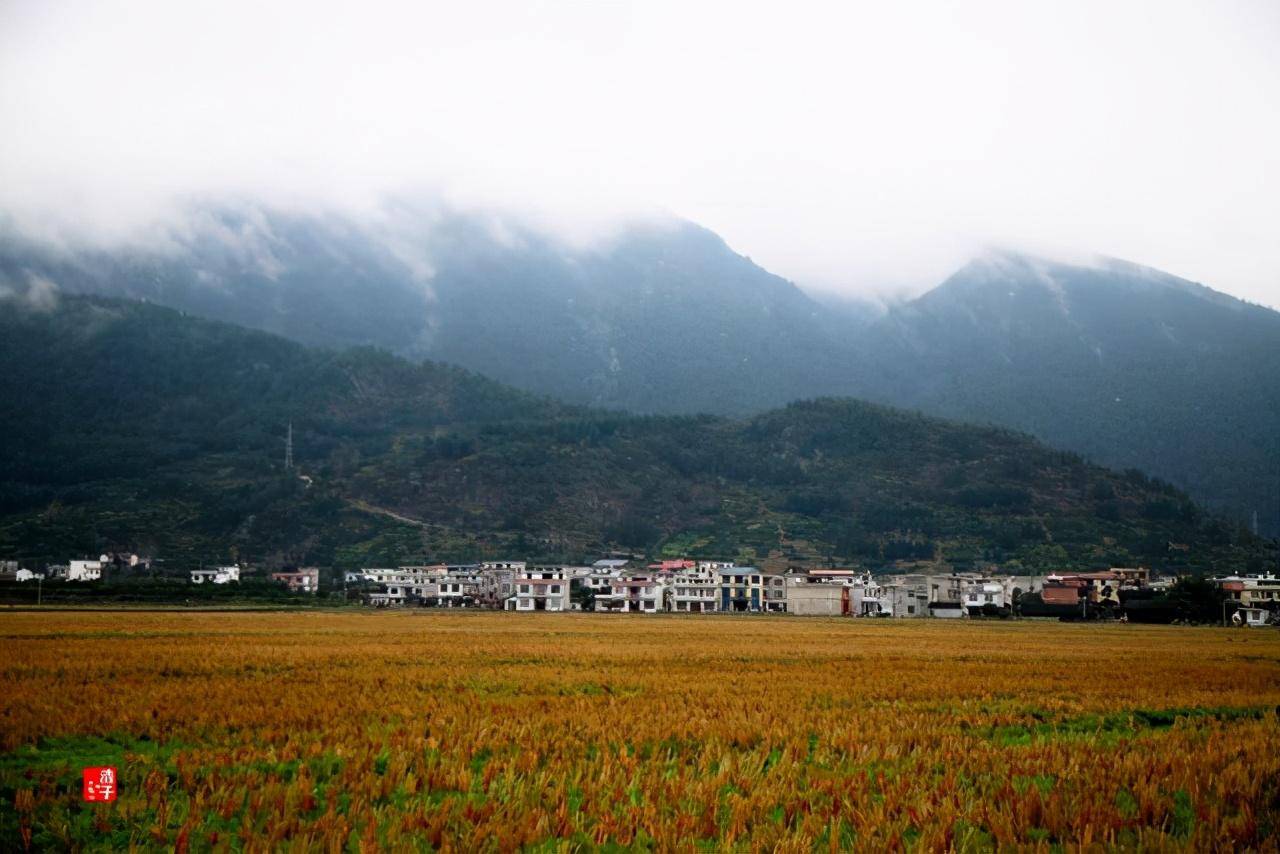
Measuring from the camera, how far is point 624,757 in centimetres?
1123

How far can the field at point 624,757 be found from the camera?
826 centimetres

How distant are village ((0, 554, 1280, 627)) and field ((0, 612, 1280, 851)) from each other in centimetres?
8032

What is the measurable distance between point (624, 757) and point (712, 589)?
101 metres

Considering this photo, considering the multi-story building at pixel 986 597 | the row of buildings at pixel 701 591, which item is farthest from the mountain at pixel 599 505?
the multi-story building at pixel 986 597

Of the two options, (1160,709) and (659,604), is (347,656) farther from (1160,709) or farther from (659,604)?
(659,604)

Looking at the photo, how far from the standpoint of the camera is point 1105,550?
14088 centimetres

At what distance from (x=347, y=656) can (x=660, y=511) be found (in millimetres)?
145681

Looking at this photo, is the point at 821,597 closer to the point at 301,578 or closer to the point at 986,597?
the point at 986,597

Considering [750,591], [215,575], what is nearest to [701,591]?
[750,591]

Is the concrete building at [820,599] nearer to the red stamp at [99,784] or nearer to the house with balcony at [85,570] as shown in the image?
the house with balcony at [85,570]

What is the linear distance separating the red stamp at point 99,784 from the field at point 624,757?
198mm

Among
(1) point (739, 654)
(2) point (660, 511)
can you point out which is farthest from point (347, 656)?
(2) point (660, 511)

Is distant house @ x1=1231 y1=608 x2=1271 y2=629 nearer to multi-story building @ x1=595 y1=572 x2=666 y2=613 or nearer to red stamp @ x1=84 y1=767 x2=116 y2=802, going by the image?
multi-story building @ x1=595 y1=572 x2=666 y2=613

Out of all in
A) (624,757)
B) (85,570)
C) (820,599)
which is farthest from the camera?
(85,570)
